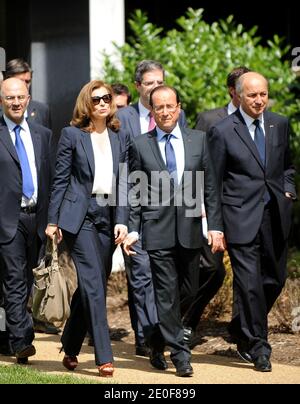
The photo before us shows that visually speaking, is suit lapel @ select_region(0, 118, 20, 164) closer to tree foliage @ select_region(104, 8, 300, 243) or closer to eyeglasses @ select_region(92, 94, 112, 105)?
eyeglasses @ select_region(92, 94, 112, 105)

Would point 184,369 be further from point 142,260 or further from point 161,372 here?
point 142,260

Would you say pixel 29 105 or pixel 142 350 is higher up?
pixel 29 105

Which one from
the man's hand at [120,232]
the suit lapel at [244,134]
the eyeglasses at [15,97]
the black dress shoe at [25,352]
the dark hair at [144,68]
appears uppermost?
the dark hair at [144,68]

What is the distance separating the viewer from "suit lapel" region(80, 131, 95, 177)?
887cm

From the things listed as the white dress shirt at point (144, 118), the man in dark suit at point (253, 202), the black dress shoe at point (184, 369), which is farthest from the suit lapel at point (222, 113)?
the black dress shoe at point (184, 369)

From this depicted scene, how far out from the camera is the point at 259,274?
9.17 metres

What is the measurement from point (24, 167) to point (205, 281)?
1824 millimetres

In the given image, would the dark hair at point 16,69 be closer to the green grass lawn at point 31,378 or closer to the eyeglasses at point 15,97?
the eyeglasses at point 15,97

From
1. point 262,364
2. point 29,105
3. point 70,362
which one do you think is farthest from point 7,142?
point 262,364

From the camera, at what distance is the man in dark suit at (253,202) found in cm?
912

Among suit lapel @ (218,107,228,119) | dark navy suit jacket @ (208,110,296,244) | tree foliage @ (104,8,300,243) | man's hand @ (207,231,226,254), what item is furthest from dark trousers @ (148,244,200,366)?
tree foliage @ (104,8,300,243)

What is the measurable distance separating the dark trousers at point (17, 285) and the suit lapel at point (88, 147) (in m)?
0.83

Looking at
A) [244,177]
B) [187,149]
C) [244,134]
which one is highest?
[244,134]

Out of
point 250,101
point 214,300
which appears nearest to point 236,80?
point 250,101
